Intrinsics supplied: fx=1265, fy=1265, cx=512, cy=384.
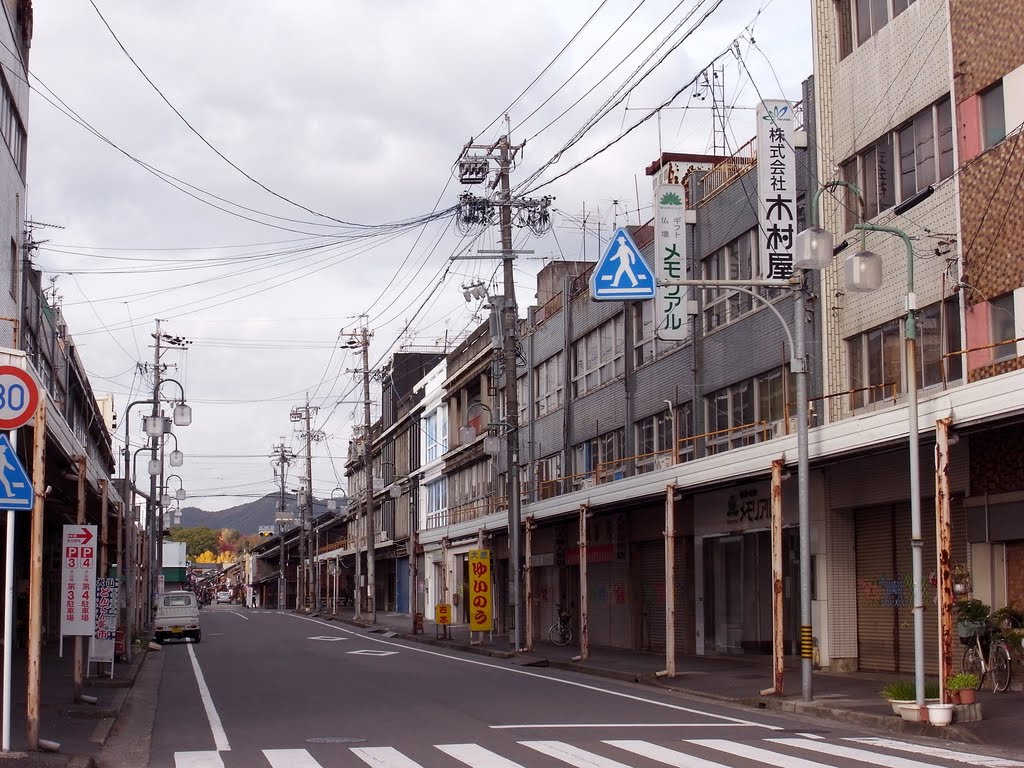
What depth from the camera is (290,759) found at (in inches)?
519

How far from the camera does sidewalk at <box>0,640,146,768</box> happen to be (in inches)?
495

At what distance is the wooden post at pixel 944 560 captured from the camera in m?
15.8

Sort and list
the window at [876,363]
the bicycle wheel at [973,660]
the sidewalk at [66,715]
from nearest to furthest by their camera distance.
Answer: the sidewalk at [66,715], the bicycle wheel at [973,660], the window at [876,363]

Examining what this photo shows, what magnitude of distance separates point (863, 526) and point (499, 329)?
1450 centimetres

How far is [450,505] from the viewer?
65688 millimetres

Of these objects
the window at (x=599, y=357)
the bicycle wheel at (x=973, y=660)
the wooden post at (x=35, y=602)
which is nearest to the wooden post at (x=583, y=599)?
the window at (x=599, y=357)

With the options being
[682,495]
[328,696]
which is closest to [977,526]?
[682,495]

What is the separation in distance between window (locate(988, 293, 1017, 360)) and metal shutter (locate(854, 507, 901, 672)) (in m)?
4.59

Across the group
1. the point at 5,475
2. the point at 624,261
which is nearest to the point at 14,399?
the point at 5,475

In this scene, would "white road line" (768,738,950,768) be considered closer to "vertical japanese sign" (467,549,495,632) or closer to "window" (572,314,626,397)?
"window" (572,314,626,397)

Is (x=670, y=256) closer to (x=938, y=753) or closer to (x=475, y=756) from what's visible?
(x=938, y=753)

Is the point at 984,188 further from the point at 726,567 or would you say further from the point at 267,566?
the point at 267,566

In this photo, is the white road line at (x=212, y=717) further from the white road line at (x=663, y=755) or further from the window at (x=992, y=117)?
the window at (x=992, y=117)

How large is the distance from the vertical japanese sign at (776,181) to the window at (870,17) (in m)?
Answer: 2.04
